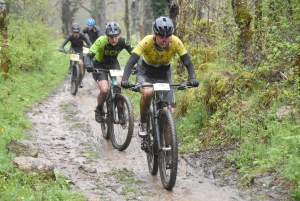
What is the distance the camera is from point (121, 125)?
323 inches

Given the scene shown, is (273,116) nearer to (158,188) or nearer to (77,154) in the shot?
(158,188)

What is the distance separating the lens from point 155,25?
5938 mm

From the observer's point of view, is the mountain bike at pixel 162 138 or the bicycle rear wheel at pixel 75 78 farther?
the bicycle rear wheel at pixel 75 78

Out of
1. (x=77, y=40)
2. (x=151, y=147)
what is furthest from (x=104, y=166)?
(x=77, y=40)

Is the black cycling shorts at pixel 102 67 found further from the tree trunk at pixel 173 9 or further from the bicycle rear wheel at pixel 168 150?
the tree trunk at pixel 173 9

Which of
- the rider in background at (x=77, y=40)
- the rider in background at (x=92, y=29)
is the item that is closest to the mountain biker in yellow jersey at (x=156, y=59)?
the rider in background at (x=77, y=40)

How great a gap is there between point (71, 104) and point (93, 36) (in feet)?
13.6

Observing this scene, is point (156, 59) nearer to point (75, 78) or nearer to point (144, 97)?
point (144, 97)

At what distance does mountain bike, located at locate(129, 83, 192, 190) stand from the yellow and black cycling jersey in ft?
1.89

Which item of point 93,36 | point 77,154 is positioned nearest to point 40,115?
point 77,154

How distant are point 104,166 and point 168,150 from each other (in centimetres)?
172

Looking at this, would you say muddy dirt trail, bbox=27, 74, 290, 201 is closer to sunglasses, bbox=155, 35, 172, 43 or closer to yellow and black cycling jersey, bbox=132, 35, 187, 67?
yellow and black cycling jersey, bbox=132, 35, 187, 67

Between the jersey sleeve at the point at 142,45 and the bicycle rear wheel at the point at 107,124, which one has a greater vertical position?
the jersey sleeve at the point at 142,45

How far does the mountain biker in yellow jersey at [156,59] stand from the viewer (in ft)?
19.6
